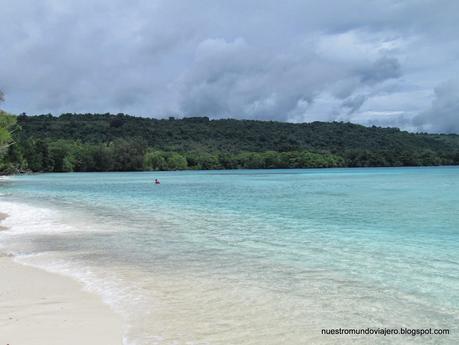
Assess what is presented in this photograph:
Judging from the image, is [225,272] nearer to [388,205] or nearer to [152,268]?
[152,268]

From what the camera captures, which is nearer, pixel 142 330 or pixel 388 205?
pixel 142 330

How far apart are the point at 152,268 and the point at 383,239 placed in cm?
787

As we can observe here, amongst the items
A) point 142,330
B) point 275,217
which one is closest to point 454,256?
point 142,330

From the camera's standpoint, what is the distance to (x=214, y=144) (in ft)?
564

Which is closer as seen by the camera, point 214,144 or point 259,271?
point 259,271

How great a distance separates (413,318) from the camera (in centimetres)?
706

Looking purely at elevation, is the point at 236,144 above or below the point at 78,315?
above

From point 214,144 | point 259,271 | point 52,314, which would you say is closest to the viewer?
point 52,314

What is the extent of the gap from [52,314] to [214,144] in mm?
165458

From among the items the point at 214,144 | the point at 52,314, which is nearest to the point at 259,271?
the point at 52,314

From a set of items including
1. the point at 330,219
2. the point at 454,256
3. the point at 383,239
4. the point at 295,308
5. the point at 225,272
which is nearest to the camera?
the point at 295,308

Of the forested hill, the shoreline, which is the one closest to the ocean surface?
the shoreline

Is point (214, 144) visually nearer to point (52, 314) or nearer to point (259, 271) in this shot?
point (259, 271)

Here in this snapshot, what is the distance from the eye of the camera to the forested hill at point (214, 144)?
5172 inches
